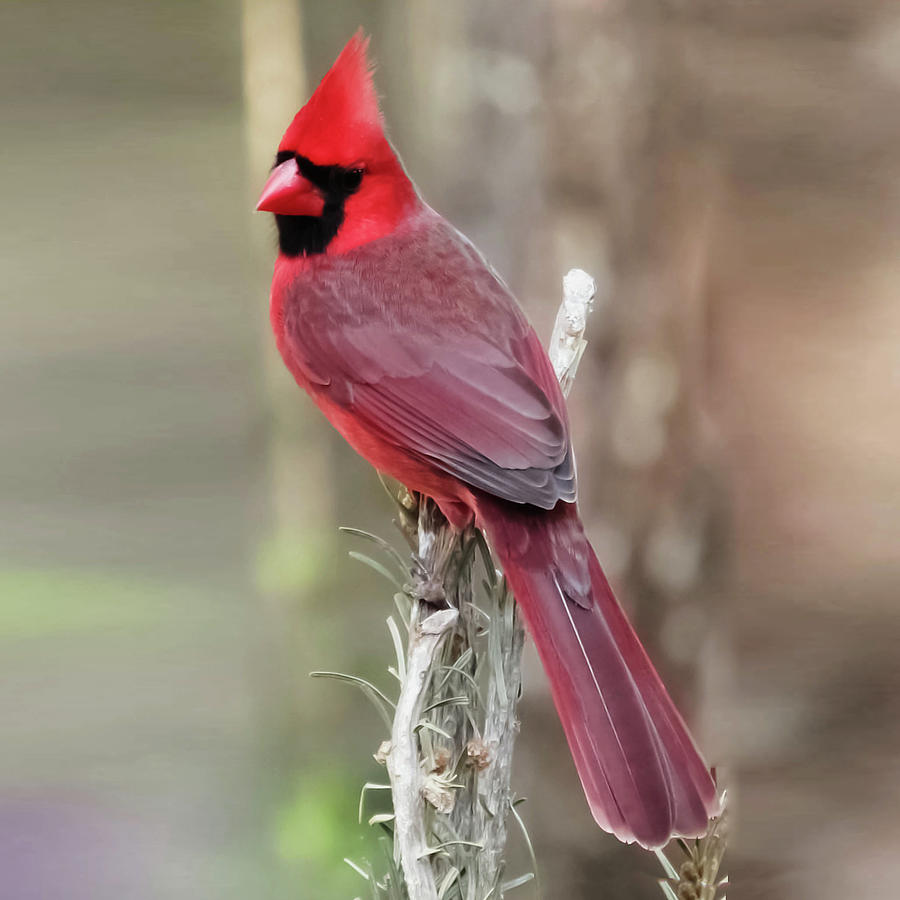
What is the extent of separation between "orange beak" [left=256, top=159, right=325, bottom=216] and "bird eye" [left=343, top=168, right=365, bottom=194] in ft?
0.10

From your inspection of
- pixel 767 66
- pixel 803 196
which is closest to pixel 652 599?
pixel 803 196

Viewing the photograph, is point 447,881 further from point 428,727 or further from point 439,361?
point 439,361

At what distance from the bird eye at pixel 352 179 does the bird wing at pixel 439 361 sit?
2.1 inches

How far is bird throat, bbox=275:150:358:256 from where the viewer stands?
0.97 m

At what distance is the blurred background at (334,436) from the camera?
127 centimetres

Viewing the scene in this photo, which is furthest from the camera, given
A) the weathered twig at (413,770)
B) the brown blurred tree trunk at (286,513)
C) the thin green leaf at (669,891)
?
the brown blurred tree trunk at (286,513)

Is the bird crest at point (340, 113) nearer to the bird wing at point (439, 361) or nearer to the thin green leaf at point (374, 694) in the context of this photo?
the bird wing at point (439, 361)

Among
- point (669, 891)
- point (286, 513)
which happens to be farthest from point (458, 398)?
point (286, 513)

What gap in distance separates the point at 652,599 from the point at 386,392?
51 cm

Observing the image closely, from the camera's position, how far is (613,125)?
125 centimetres

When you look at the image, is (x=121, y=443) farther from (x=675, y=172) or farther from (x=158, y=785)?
(x=675, y=172)

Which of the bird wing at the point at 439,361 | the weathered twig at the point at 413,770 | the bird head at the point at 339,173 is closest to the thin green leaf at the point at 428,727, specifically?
the weathered twig at the point at 413,770

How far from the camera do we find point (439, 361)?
3.15 ft

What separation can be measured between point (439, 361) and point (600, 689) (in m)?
0.32
